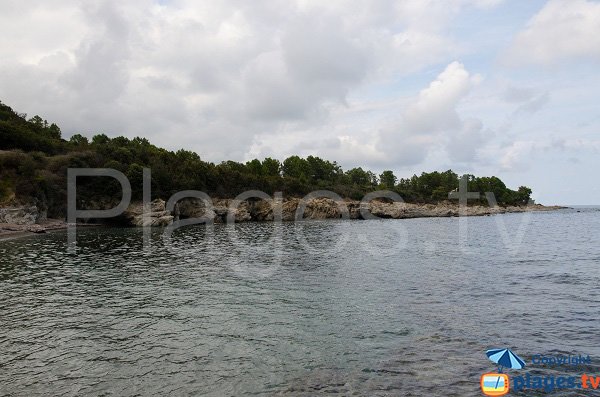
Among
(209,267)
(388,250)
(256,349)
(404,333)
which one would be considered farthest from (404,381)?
(388,250)

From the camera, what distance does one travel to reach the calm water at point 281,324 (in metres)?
11.1

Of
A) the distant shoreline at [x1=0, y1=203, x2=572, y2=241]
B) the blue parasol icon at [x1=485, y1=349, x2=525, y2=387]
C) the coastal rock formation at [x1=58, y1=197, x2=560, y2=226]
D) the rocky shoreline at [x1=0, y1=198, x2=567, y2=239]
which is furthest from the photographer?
the coastal rock formation at [x1=58, y1=197, x2=560, y2=226]

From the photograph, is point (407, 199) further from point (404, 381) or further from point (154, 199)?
point (404, 381)

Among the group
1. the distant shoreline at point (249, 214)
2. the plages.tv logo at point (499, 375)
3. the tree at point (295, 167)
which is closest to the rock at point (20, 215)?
the distant shoreline at point (249, 214)

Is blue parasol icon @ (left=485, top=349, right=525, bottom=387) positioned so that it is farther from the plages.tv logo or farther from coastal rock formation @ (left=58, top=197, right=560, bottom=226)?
coastal rock formation @ (left=58, top=197, right=560, bottom=226)

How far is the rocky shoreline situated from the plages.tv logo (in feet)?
181

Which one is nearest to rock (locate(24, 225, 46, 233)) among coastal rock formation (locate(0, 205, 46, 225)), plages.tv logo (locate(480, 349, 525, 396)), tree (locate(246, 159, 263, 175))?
coastal rock formation (locate(0, 205, 46, 225))

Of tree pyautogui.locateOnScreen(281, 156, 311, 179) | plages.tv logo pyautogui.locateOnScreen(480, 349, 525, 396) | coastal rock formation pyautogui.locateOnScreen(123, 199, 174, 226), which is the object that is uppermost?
tree pyautogui.locateOnScreen(281, 156, 311, 179)

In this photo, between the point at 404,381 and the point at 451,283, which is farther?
the point at 451,283

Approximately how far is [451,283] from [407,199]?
147 metres

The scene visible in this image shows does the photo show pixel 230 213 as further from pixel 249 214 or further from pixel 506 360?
pixel 506 360

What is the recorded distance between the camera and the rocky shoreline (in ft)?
193

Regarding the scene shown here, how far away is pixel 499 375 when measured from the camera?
37.4ft

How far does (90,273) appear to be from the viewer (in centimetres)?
2723
